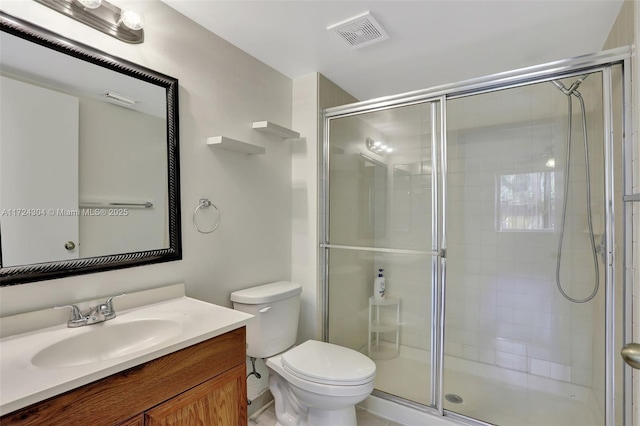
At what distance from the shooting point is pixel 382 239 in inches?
95.7

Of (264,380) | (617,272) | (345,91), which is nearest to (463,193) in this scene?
(617,272)

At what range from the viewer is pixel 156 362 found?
0.98m

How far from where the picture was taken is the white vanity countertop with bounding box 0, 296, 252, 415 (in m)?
0.75

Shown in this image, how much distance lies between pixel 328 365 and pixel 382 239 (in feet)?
3.58

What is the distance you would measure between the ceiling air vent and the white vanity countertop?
156 centimetres

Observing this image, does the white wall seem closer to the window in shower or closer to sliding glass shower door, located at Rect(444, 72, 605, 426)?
sliding glass shower door, located at Rect(444, 72, 605, 426)

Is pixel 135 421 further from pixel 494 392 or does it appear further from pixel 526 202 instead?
pixel 526 202

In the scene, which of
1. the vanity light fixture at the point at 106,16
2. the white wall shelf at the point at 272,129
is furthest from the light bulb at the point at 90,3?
the white wall shelf at the point at 272,129

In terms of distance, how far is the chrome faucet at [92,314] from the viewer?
1137 mm

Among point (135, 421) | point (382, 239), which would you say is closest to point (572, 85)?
point (382, 239)

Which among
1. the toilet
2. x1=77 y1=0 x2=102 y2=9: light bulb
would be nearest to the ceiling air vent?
x1=77 y1=0 x2=102 y2=9: light bulb

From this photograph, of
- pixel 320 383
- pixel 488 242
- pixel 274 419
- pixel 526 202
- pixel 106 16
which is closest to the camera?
pixel 106 16

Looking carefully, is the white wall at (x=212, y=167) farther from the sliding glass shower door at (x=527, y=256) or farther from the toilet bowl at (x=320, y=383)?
the sliding glass shower door at (x=527, y=256)

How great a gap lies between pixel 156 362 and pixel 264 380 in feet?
4.11
